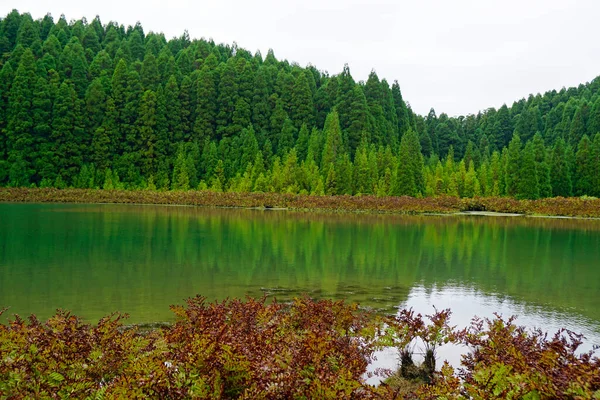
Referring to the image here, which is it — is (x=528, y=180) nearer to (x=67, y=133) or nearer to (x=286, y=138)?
(x=286, y=138)

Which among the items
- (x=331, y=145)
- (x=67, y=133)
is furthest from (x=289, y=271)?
(x=67, y=133)

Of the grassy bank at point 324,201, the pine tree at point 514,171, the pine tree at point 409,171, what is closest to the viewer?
the grassy bank at point 324,201

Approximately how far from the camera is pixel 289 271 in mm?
13383

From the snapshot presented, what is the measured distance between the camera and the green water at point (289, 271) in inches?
382

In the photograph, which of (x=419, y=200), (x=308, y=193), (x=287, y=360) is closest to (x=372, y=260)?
(x=287, y=360)

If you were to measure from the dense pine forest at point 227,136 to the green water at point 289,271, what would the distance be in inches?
1243

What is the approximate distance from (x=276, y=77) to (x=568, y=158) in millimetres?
39545

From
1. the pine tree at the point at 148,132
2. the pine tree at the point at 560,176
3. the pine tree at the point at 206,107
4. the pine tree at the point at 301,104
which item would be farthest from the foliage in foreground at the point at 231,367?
the pine tree at the point at 301,104

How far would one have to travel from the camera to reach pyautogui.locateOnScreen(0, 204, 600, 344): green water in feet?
31.8

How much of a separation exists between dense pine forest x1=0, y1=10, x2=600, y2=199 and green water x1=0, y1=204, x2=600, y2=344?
3157 centimetres

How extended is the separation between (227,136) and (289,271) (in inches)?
2191

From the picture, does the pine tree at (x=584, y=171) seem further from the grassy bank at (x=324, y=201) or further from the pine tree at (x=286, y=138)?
the pine tree at (x=286, y=138)

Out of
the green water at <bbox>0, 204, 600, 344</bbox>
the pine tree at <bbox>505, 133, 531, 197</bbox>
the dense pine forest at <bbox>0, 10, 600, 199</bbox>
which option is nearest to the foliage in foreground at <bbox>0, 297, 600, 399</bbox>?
the green water at <bbox>0, 204, 600, 344</bbox>

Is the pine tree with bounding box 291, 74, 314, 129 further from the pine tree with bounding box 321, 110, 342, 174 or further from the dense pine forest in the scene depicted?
the pine tree with bounding box 321, 110, 342, 174
